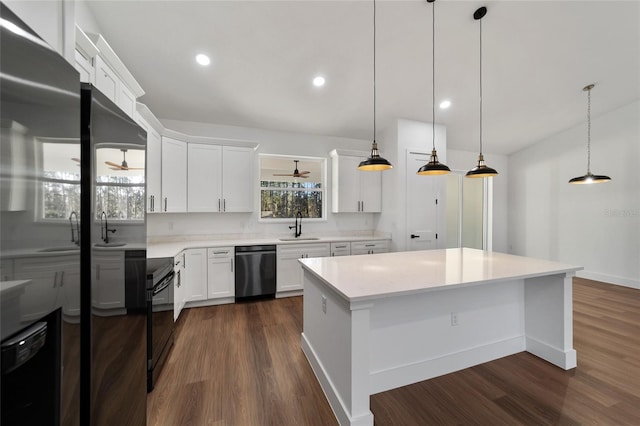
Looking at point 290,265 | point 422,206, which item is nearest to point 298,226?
point 290,265

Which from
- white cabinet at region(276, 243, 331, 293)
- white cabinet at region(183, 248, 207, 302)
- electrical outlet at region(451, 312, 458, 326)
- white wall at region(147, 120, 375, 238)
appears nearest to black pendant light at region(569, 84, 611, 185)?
white wall at region(147, 120, 375, 238)

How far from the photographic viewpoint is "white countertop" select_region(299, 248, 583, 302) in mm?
1638

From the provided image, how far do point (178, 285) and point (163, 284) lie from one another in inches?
36.6

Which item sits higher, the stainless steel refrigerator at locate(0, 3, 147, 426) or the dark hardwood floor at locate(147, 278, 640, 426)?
the stainless steel refrigerator at locate(0, 3, 147, 426)

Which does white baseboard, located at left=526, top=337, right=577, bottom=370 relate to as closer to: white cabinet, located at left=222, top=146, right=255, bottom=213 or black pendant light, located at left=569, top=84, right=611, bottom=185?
black pendant light, located at left=569, top=84, right=611, bottom=185

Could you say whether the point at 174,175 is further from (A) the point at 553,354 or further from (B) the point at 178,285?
(A) the point at 553,354

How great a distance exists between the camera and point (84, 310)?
0.83m

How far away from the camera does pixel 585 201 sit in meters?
5.00

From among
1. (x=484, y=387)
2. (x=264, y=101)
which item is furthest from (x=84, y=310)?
(x=264, y=101)

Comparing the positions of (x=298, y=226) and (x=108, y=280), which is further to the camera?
(x=298, y=226)

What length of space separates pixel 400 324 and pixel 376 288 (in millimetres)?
580

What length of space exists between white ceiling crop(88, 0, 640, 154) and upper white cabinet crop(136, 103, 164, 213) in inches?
24.4

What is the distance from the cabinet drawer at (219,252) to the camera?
3.56 metres

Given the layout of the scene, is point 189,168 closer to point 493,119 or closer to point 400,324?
point 400,324
